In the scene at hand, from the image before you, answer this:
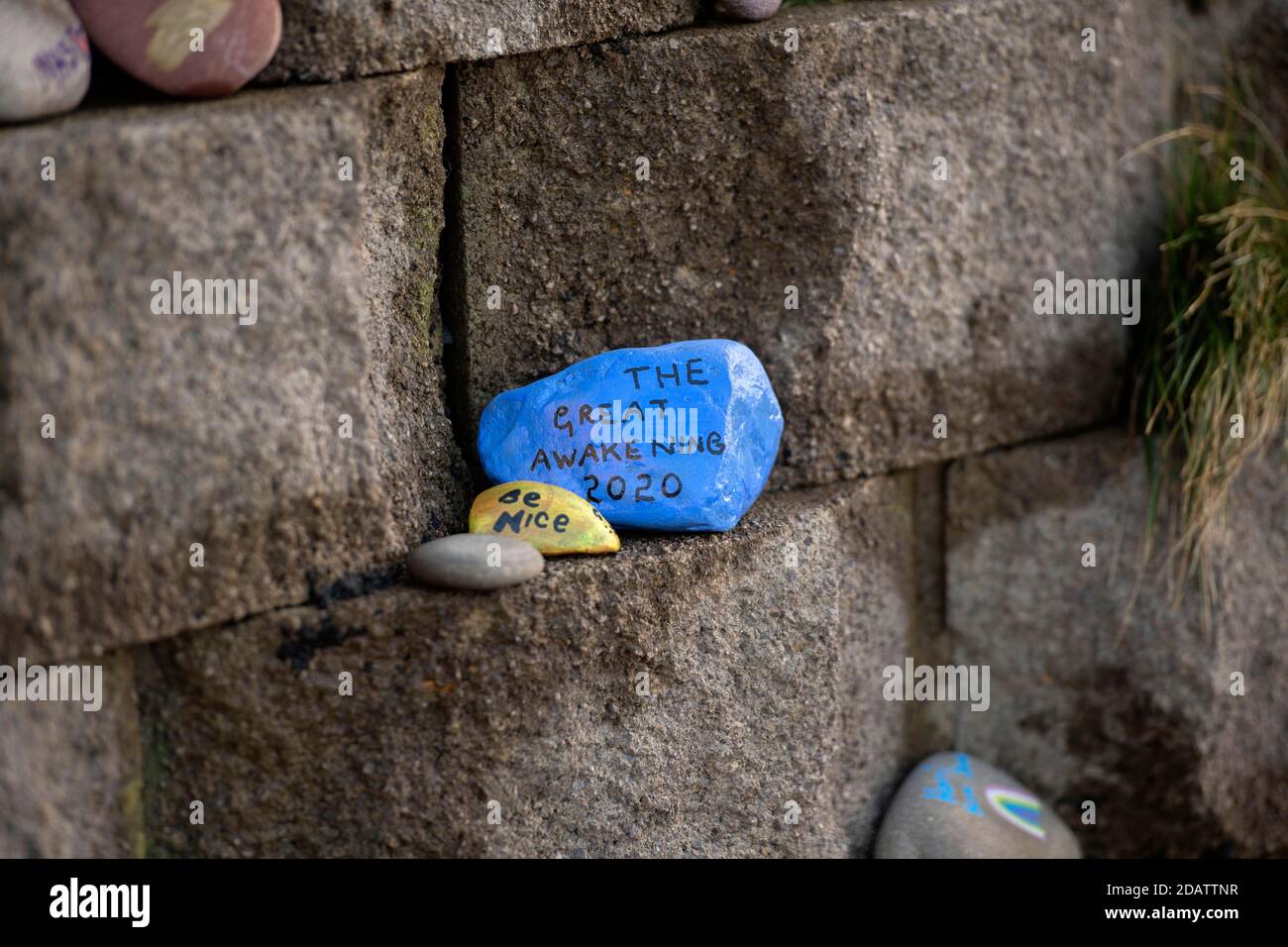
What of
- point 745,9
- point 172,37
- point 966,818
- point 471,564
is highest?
point 745,9

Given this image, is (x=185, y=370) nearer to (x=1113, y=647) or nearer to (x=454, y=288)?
(x=454, y=288)

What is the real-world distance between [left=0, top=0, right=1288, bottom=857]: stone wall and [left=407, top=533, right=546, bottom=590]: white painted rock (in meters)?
0.02

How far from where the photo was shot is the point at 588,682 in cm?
168

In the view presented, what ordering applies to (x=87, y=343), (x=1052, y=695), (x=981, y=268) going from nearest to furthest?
(x=87, y=343) → (x=981, y=268) → (x=1052, y=695)

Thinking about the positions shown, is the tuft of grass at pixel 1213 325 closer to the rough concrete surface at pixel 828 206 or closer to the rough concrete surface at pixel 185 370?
the rough concrete surface at pixel 828 206

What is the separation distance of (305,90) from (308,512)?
45cm

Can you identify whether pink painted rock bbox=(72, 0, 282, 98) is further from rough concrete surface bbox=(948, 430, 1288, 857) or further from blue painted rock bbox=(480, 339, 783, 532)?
rough concrete surface bbox=(948, 430, 1288, 857)

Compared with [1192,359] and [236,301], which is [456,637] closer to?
[236,301]

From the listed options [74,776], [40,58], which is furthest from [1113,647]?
[40,58]

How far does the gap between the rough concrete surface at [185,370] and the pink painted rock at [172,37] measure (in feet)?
0.13

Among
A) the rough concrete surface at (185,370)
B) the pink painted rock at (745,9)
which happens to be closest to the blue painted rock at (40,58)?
the rough concrete surface at (185,370)

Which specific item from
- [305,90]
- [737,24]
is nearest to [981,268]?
[737,24]

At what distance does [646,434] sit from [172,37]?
69 cm

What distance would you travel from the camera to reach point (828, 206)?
1.87 meters
